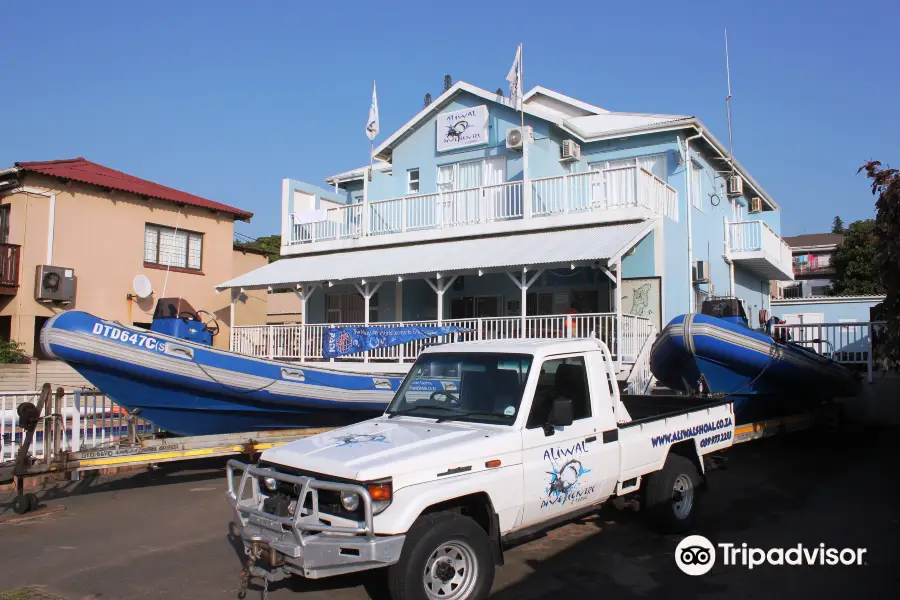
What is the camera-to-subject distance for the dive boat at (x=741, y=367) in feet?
34.1

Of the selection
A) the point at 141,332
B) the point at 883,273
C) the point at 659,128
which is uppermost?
the point at 659,128

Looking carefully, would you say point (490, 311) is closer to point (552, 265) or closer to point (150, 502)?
point (552, 265)

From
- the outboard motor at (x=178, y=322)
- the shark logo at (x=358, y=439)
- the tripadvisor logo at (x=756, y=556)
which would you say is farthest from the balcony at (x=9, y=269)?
the tripadvisor logo at (x=756, y=556)

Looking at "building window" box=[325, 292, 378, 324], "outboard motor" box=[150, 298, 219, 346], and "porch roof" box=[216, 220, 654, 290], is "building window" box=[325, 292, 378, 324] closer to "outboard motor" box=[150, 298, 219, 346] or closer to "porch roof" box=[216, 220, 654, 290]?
"porch roof" box=[216, 220, 654, 290]

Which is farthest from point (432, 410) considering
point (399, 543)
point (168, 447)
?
point (168, 447)

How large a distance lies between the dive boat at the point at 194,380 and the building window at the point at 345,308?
10.2m

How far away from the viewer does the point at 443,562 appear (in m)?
4.67

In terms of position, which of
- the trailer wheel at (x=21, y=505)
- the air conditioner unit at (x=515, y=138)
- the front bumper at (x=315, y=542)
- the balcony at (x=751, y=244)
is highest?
the air conditioner unit at (x=515, y=138)

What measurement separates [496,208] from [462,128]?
350cm

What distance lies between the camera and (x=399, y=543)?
4406 mm

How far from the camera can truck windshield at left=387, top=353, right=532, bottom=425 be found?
5527 millimetres

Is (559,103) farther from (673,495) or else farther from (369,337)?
(673,495)

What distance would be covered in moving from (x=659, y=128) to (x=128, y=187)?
15.1m

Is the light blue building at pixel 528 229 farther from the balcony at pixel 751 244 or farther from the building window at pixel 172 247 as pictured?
the building window at pixel 172 247
